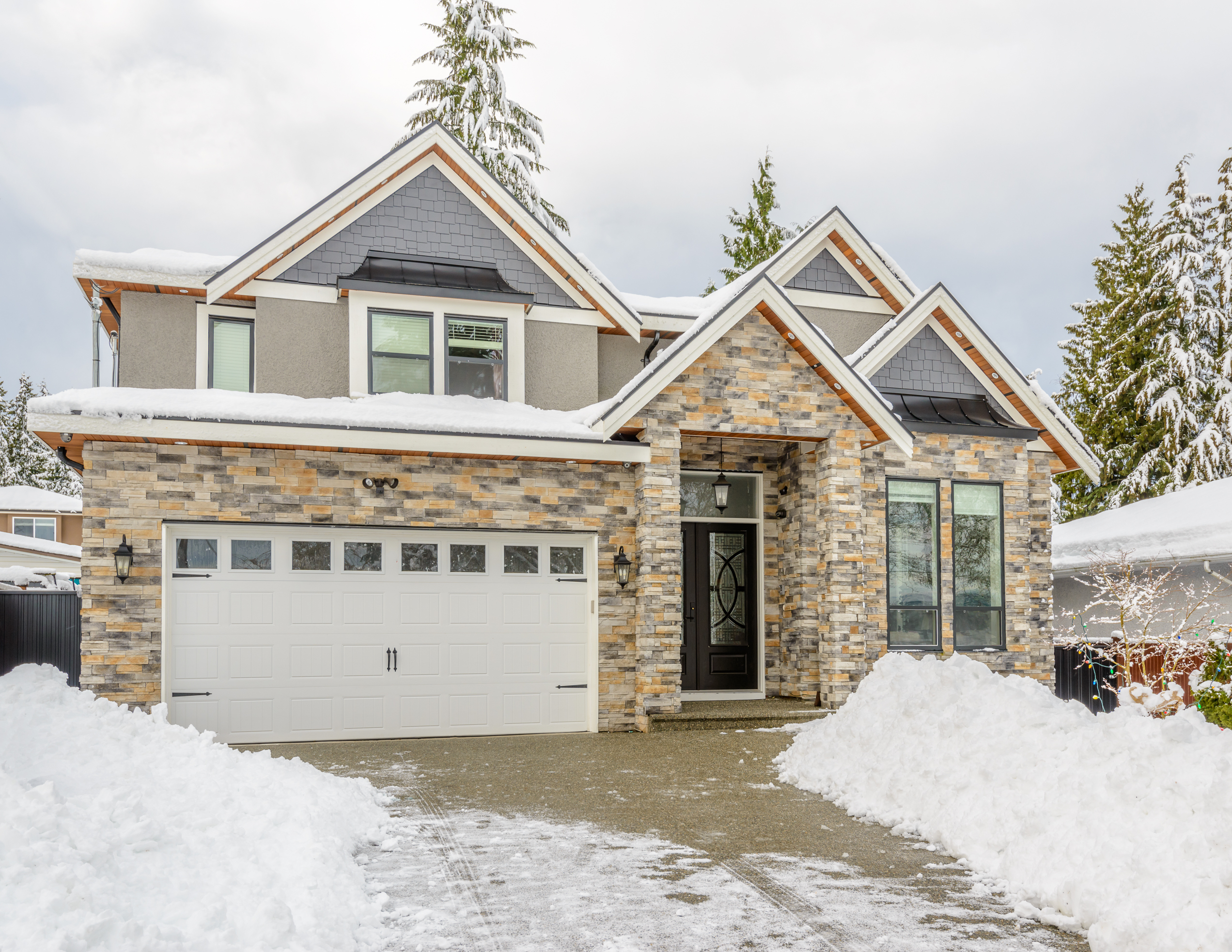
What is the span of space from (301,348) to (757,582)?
22.2ft

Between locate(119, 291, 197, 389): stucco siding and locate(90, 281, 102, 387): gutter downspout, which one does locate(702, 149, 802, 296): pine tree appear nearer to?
locate(119, 291, 197, 389): stucco siding

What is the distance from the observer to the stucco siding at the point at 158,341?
39.0 feet

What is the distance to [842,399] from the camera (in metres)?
11.8

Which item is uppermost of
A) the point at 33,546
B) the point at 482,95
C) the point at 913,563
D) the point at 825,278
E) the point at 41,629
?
the point at 482,95

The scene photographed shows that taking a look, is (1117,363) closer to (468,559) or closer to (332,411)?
(468,559)

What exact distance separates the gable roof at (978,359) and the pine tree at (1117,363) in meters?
10.7

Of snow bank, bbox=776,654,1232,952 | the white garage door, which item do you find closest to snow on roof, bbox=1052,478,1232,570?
snow bank, bbox=776,654,1232,952

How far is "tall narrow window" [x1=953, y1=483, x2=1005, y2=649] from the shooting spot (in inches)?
496

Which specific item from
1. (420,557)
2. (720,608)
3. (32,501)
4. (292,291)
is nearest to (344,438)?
(420,557)

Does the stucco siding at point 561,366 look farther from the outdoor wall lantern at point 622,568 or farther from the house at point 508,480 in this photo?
the outdoor wall lantern at point 622,568

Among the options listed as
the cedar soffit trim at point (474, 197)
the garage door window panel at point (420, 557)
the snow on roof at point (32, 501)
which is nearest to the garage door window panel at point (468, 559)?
the garage door window panel at point (420, 557)

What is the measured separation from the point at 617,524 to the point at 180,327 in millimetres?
6189

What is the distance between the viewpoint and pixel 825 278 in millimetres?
14320

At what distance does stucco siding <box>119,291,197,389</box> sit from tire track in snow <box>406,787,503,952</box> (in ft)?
23.2
